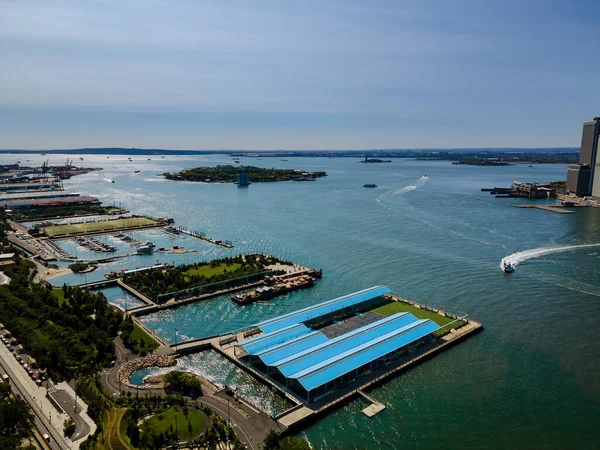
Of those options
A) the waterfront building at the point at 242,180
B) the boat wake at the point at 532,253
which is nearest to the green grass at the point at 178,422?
the boat wake at the point at 532,253

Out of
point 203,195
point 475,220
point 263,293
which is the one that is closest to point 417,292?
point 263,293

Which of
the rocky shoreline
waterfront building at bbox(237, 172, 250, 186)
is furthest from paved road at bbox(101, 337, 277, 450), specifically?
waterfront building at bbox(237, 172, 250, 186)

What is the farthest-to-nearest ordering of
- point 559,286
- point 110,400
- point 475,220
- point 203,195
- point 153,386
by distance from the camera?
point 203,195
point 475,220
point 559,286
point 153,386
point 110,400

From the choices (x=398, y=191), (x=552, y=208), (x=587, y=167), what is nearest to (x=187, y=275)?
(x=552, y=208)

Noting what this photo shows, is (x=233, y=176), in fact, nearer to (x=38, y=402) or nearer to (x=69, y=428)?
(x=38, y=402)

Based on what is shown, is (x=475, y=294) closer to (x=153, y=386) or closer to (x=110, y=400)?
(x=153, y=386)

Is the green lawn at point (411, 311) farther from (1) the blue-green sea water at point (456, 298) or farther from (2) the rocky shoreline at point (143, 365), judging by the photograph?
(2) the rocky shoreline at point (143, 365)

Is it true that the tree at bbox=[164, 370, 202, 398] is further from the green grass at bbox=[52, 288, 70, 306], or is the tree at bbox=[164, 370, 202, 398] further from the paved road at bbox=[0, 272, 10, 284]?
the paved road at bbox=[0, 272, 10, 284]
